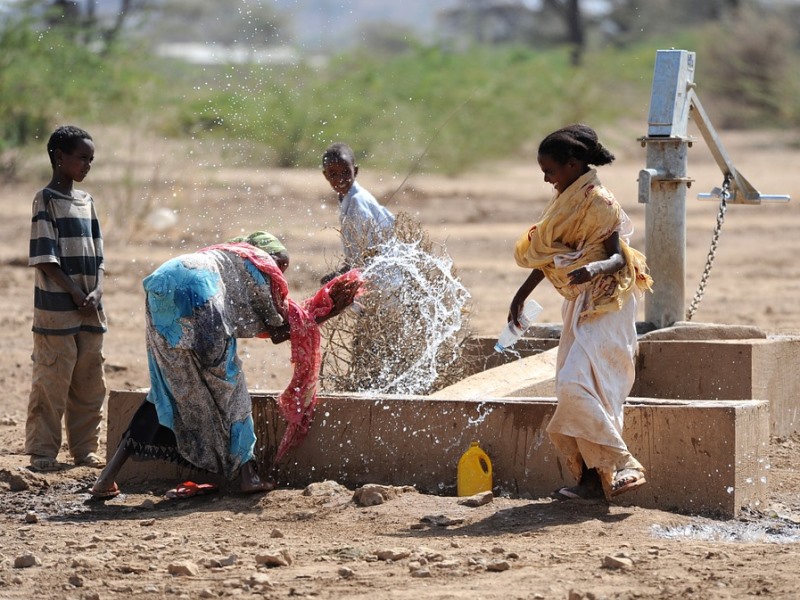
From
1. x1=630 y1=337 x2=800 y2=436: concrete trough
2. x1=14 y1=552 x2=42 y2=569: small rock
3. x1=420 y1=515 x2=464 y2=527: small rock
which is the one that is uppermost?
x1=630 y1=337 x2=800 y2=436: concrete trough

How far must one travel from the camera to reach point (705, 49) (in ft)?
128

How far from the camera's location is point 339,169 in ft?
21.9

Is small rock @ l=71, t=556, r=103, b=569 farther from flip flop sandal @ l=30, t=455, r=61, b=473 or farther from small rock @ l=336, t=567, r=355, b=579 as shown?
flip flop sandal @ l=30, t=455, r=61, b=473

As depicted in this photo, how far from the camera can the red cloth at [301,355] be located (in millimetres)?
5738

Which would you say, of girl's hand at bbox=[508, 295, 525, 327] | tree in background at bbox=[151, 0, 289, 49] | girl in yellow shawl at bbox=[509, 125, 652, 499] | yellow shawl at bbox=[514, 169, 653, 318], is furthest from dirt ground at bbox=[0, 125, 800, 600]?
tree in background at bbox=[151, 0, 289, 49]

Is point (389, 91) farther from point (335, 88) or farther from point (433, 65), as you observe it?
point (433, 65)

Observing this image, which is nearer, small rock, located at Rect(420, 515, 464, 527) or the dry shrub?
small rock, located at Rect(420, 515, 464, 527)

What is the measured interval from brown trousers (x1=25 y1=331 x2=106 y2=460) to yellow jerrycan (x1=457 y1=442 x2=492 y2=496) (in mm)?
2059

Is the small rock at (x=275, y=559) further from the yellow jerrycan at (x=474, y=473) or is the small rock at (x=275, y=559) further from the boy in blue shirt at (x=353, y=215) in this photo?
the boy in blue shirt at (x=353, y=215)

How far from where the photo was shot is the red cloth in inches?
226

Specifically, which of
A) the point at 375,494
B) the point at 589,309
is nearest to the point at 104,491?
the point at 375,494

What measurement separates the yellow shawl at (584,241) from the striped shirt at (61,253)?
2.36 metres

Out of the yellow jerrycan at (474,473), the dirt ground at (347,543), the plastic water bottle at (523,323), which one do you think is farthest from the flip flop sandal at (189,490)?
the plastic water bottle at (523,323)

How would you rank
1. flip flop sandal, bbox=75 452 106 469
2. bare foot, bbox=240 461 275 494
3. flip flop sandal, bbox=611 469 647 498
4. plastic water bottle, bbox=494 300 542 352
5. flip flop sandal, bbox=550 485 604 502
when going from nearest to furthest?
flip flop sandal, bbox=611 469 647 498 < flip flop sandal, bbox=550 485 604 502 < plastic water bottle, bbox=494 300 542 352 < bare foot, bbox=240 461 275 494 < flip flop sandal, bbox=75 452 106 469
